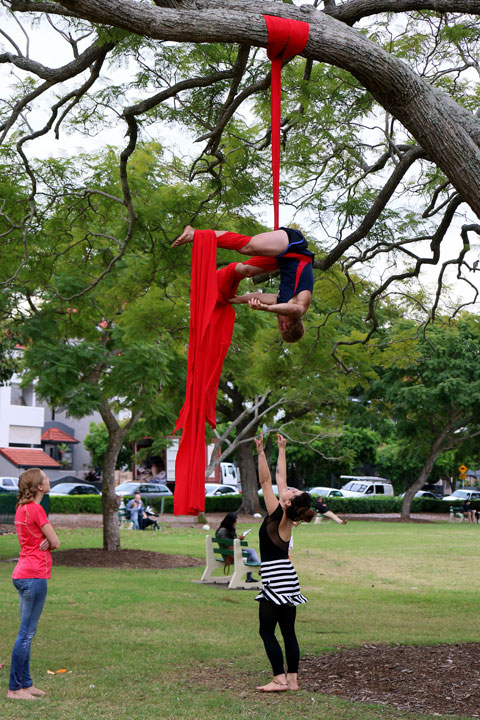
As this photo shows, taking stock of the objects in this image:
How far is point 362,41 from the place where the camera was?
5980 millimetres

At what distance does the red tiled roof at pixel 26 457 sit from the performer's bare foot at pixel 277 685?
43.0 metres

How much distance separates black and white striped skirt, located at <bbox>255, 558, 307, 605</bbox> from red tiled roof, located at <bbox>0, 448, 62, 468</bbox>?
4320 centimetres

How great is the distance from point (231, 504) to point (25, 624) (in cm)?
3553

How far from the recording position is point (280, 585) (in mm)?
6707

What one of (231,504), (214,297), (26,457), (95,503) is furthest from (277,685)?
(26,457)

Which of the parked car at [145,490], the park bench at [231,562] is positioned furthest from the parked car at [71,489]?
the park bench at [231,562]

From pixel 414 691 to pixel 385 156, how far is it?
635cm

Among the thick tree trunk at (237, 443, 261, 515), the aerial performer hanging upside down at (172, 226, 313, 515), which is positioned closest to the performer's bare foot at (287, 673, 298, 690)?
the aerial performer hanging upside down at (172, 226, 313, 515)

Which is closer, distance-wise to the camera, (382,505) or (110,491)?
(110,491)

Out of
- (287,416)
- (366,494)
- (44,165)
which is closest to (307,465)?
(366,494)

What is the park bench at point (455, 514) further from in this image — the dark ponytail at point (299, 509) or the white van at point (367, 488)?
the dark ponytail at point (299, 509)

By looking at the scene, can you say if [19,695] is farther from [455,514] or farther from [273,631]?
[455,514]

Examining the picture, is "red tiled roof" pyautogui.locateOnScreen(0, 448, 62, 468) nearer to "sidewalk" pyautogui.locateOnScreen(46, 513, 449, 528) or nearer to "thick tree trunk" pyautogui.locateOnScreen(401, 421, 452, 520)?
"sidewalk" pyautogui.locateOnScreen(46, 513, 449, 528)

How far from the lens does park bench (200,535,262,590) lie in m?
14.1
